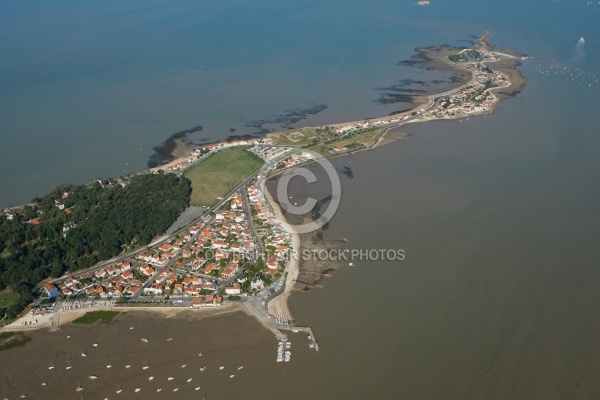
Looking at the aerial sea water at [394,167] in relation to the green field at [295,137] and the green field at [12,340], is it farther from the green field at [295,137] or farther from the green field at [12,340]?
the green field at [12,340]

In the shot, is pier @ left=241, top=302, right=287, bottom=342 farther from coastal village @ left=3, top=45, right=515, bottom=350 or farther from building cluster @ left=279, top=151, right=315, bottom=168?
building cluster @ left=279, top=151, right=315, bottom=168

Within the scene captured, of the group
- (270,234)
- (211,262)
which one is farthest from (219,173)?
(211,262)

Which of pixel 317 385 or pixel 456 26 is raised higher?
pixel 456 26

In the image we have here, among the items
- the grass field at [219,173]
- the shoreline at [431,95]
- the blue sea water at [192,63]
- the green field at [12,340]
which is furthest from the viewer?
the blue sea water at [192,63]

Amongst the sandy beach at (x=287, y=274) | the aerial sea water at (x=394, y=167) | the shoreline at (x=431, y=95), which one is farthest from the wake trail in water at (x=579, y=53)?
the sandy beach at (x=287, y=274)

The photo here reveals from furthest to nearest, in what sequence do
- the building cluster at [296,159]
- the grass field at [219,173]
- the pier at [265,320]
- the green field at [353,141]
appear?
the green field at [353,141], the building cluster at [296,159], the grass field at [219,173], the pier at [265,320]

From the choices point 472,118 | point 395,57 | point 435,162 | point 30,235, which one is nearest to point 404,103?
point 472,118

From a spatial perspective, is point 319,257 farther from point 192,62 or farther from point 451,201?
point 192,62

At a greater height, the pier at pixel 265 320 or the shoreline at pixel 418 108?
the shoreline at pixel 418 108
